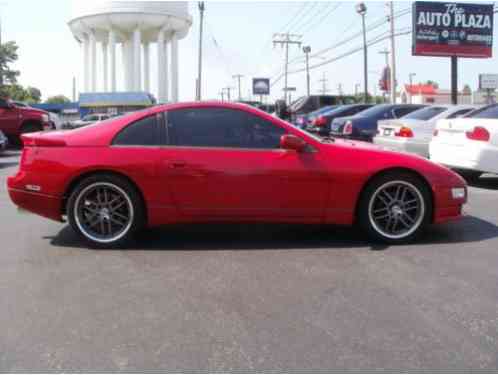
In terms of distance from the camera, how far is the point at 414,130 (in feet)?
37.2

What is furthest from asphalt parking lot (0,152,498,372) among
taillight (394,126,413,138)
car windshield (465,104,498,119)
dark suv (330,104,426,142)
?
dark suv (330,104,426,142)

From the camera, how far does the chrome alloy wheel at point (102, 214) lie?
18.0ft

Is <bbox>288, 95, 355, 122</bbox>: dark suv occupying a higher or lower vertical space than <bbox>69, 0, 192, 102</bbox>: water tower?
lower

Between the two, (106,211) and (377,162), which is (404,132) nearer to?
(377,162)

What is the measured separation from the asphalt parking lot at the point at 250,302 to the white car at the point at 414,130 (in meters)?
5.24

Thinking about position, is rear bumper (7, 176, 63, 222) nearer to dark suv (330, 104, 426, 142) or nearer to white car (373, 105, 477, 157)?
white car (373, 105, 477, 157)

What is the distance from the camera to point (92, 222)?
18.1ft

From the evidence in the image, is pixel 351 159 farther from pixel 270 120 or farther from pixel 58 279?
pixel 58 279

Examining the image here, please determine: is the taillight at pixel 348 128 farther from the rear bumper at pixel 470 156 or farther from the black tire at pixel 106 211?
the black tire at pixel 106 211

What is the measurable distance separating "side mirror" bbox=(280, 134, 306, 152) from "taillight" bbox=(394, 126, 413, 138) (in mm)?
6354

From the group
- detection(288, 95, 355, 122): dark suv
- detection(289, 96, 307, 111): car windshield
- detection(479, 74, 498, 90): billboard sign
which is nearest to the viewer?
detection(288, 95, 355, 122): dark suv

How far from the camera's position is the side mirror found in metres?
5.39

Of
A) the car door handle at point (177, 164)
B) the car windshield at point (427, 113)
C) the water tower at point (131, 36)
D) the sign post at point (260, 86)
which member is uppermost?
the water tower at point (131, 36)

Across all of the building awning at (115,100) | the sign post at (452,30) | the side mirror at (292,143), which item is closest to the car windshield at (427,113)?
the side mirror at (292,143)
